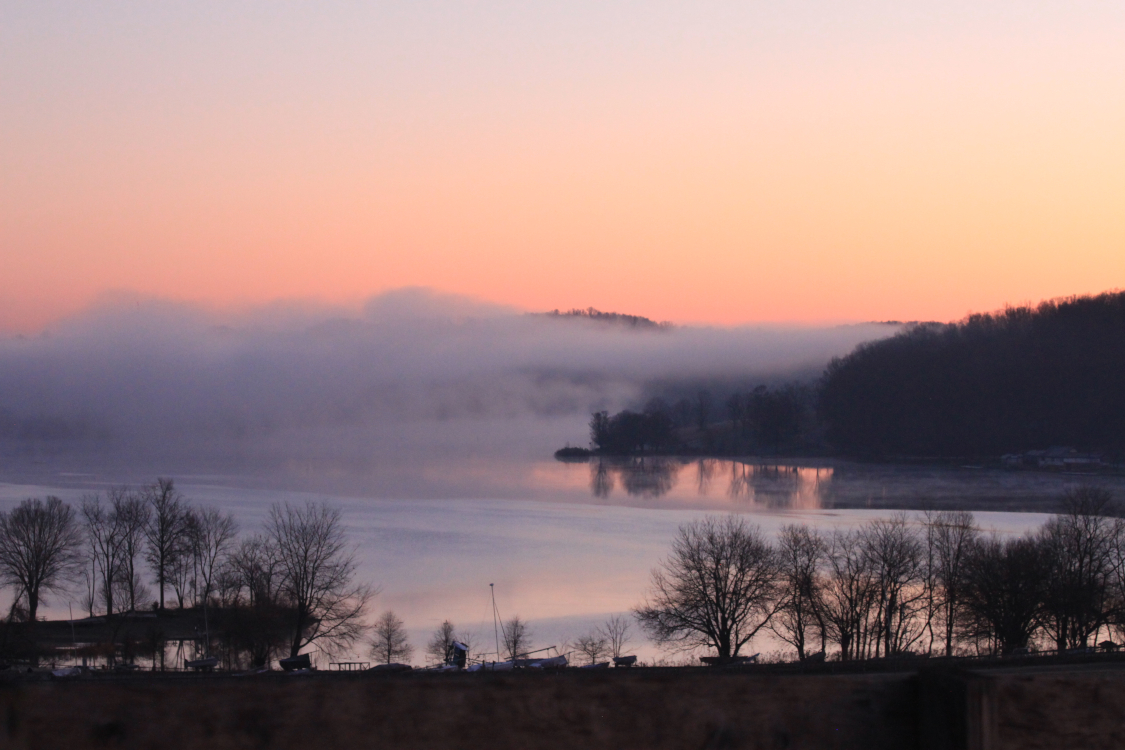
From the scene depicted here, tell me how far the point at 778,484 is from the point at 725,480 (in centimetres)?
315

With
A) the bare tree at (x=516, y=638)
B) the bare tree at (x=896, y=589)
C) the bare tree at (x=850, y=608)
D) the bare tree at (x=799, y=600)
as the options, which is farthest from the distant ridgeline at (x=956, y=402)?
the bare tree at (x=516, y=638)

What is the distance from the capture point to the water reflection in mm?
33875

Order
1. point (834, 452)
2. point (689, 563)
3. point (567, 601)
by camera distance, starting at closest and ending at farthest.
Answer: point (689, 563)
point (567, 601)
point (834, 452)

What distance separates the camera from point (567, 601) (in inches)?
679

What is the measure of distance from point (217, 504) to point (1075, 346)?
50318 mm

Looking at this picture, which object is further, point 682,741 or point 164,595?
point 164,595

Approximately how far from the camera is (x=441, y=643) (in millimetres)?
14281

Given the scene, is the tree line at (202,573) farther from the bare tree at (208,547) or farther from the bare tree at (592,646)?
the bare tree at (592,646)

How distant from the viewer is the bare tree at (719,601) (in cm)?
1366

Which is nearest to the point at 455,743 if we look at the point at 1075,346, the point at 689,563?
the point at 689,563

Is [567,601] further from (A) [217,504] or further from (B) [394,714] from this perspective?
(A) [217,504]

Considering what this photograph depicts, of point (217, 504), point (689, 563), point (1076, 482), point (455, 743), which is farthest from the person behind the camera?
point (1076, 482)

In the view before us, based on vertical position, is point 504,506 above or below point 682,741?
below

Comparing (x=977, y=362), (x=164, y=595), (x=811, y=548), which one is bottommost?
(x=164, y=595)
